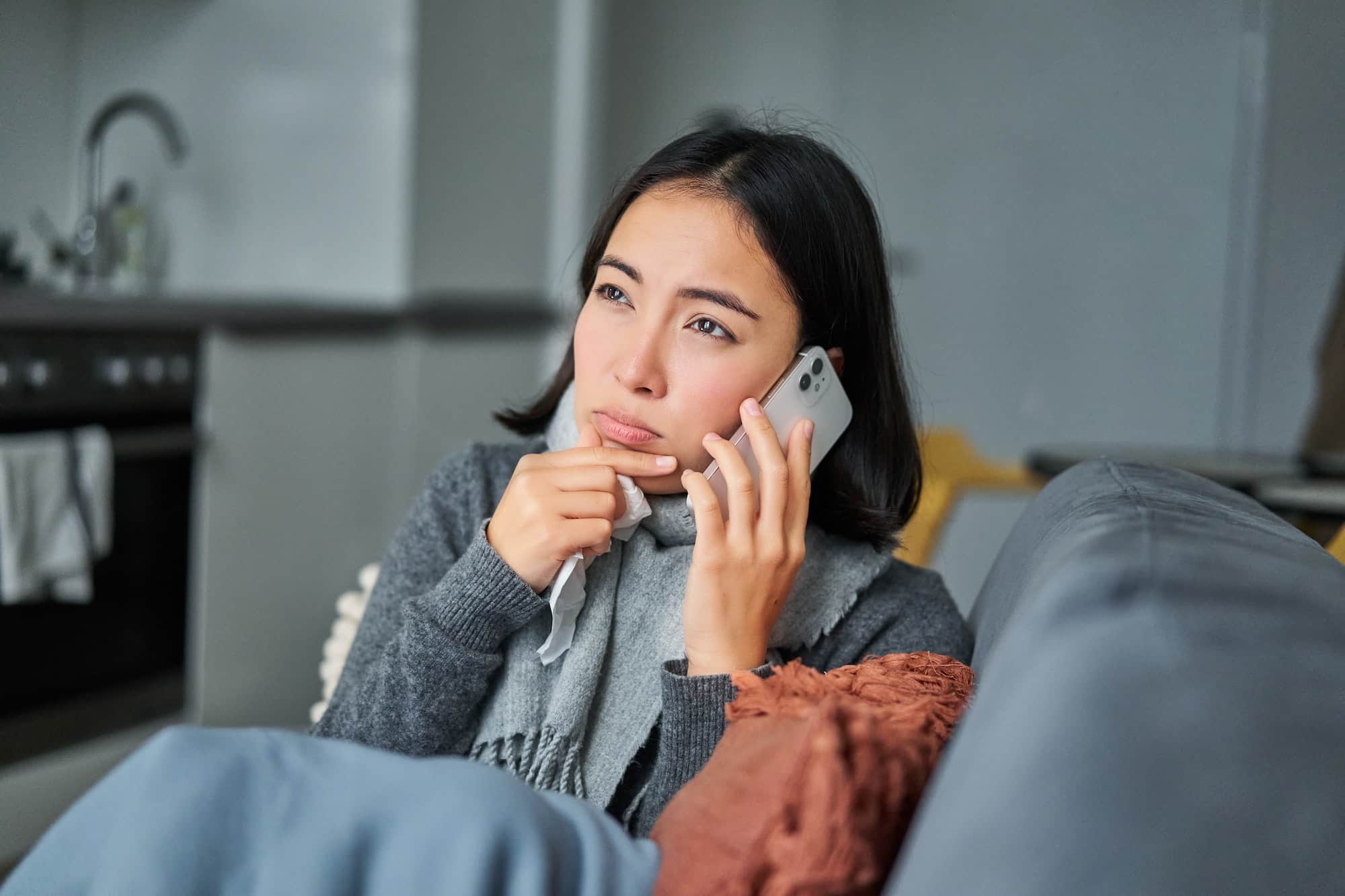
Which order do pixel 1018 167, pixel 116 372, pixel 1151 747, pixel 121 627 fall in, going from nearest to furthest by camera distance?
pixel 1151 747, pixel 116 372, pixel 121 627, pixel 1018 167

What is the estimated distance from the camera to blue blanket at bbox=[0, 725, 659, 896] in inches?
25.0

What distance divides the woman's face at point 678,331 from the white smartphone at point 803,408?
2 cm

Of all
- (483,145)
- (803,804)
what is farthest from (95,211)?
(803,804)

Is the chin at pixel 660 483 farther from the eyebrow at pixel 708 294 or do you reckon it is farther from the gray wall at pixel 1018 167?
the gray wall at pixel 1018 167

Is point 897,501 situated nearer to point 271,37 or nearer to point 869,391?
point 869,391

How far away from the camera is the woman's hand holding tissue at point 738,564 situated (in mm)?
1049

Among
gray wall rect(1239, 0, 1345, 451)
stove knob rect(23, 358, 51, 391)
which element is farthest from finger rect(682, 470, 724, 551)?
gray wall rect(1239, 0, 1345, 451)

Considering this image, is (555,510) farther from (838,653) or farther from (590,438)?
(838,653)

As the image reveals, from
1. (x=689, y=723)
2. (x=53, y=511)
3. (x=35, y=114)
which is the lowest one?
(x=53, y=511)

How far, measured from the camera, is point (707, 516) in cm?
106

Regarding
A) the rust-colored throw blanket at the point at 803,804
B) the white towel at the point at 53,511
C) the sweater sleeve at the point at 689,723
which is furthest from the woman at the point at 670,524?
the white towel at the point at 53,511

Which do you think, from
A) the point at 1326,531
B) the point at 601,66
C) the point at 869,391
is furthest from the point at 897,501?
the point at 601,66

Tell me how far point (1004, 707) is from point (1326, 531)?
7.08 ft

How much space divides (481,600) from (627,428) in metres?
0.19
